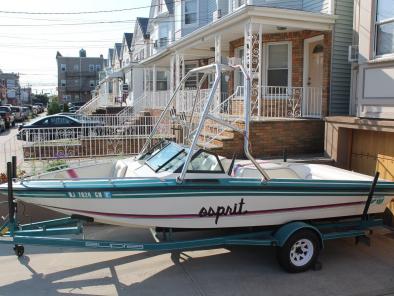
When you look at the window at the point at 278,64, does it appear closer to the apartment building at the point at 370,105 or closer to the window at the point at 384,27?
the apartment building at the point at 370,105

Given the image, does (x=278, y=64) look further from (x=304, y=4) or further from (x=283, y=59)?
(x=304, y=4)

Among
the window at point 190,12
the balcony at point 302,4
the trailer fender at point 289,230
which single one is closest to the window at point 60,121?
the window at point 190,12

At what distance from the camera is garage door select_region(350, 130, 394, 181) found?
7.68 metres

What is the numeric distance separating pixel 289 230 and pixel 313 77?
819 cm

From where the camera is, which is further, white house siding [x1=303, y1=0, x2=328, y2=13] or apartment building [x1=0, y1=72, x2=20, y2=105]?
apartment building [x1=0, y1=72, x2=20, y2=105]

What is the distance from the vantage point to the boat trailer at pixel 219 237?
4.93 meters

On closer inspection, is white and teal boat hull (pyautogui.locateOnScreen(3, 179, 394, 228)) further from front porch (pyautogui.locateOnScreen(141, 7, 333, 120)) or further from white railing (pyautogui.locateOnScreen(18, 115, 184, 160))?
white railing (pyautogui.locateOnScreen(18, 115, 184, 160))

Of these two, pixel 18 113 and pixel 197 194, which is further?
pixel 18 113

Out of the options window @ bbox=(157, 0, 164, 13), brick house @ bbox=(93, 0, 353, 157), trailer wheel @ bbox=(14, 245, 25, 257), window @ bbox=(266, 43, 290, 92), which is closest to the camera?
trailer wheel @ bbox=(14, 245, 25, 257)

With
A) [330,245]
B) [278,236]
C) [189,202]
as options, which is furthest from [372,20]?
[189,202]

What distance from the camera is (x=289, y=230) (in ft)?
17.7

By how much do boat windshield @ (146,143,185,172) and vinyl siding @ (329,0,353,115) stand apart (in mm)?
6579

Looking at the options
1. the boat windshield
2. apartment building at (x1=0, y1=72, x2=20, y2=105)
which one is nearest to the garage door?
the boat windshield

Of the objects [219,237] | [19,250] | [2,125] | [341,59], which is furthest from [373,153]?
[2,125]
